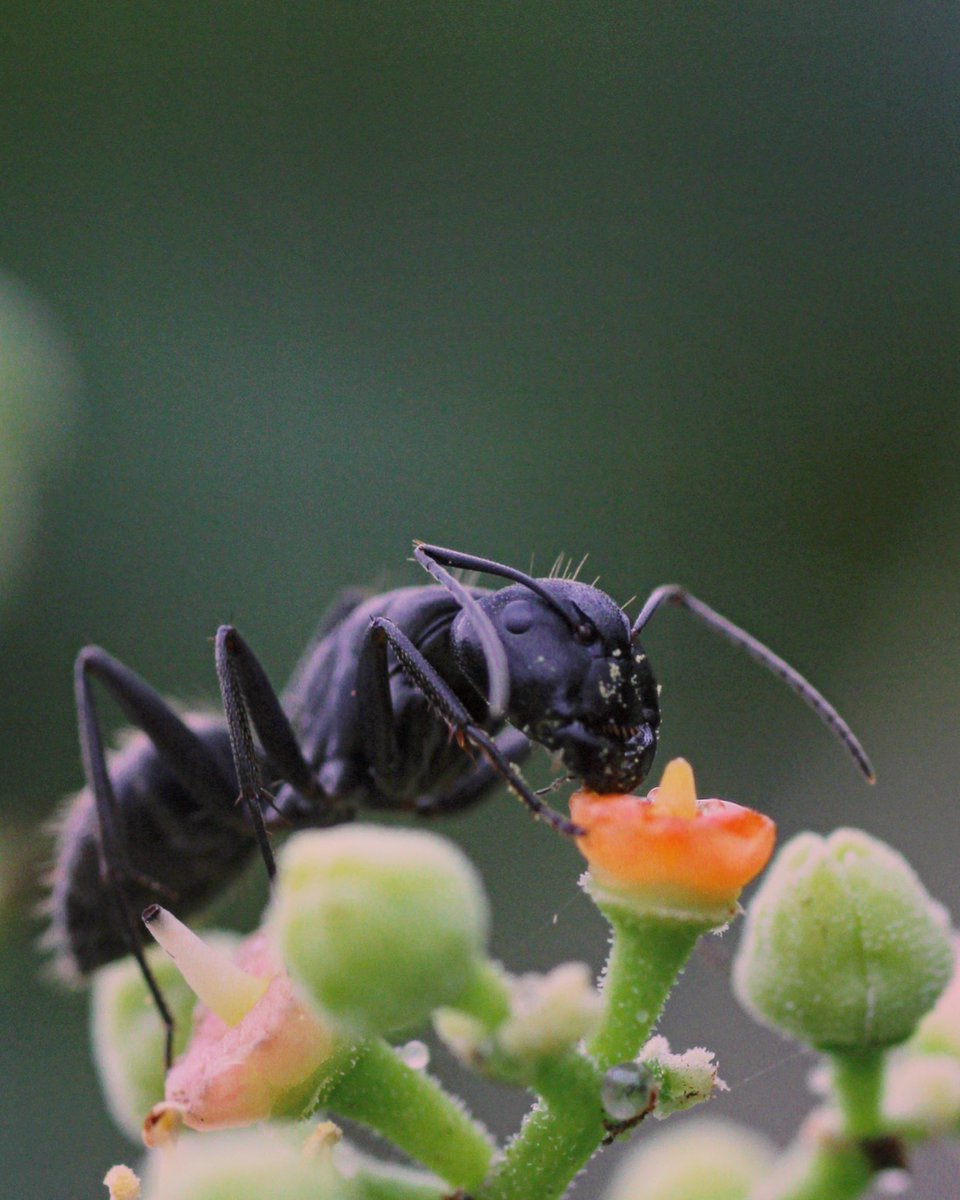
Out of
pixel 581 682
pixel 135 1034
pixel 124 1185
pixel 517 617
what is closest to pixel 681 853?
pixel 124 1185

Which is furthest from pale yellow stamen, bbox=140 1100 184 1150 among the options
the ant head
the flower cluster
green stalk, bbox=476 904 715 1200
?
the ant head

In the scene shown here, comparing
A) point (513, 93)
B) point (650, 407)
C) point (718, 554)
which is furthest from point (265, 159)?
point (718, 554)

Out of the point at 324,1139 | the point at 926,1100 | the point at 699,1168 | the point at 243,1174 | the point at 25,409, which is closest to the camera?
the point at 243,1174

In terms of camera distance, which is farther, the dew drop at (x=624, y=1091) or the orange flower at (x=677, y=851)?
the orange flower at (x=677, y=851)

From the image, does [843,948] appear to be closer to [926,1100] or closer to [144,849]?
[926,1100]

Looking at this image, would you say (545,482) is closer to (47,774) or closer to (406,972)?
(47,774)

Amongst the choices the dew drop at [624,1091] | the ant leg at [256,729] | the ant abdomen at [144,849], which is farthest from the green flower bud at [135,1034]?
the dew drop at [624,1091]

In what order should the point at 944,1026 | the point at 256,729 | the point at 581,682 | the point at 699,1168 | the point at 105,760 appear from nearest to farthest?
the point at 944,1026 → the point at 699,1168 → the point at 581,682 → the point at 105,760 → the point at 256,729

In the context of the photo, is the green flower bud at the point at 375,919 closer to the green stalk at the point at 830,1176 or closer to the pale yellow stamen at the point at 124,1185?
the green stalk at the point at 830,1176
